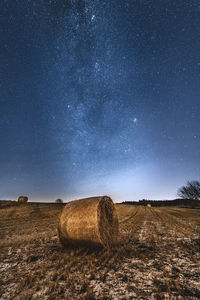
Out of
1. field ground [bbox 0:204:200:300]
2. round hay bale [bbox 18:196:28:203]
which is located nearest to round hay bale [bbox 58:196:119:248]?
field ground [bbox 0:204:200:300]

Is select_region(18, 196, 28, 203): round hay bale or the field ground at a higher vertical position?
→ select_region(18, 196, 28, 203): round hay bale

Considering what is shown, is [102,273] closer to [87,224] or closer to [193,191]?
[87,224]

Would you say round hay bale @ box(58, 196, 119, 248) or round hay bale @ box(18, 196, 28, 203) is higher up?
round hay bale @ box(18, 196, 28, 203)

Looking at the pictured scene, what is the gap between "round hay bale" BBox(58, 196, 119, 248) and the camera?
473cm

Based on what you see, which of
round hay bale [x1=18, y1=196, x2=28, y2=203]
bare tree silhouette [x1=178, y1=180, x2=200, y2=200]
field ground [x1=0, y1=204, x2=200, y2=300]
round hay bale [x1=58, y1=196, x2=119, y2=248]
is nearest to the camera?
field ground [x1=0, y1=204, x2=200, y2=300]

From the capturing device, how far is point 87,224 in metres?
4.82

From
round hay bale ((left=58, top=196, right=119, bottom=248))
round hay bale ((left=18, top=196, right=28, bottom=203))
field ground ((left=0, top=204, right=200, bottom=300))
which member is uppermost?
round hay bale ((left=18, top=196, right=28, bottom=203))

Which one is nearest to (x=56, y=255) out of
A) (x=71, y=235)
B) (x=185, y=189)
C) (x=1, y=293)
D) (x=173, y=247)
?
(x=71, y=235)

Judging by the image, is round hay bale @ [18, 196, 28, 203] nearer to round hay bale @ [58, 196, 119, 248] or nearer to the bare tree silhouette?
round hay bale @ [58, 196, 119, 248]

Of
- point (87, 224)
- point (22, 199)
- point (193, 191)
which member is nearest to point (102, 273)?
point (87, 224)

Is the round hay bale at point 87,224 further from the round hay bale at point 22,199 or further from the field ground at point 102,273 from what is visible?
the round hay bale at point 22,199

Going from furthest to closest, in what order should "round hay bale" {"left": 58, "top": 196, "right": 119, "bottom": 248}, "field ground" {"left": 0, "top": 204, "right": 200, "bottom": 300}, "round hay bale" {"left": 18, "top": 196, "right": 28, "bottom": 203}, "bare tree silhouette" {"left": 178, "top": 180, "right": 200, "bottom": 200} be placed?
"bare tree silhouette" {"left": 178, "top": 180, "right": 200, "bottom": 200} < "round hay bale" {"left": 18, "top": 196, "right": 28, "bottom": 203} < "round hay bale" {"left": 58, "top": 196, "right": 119, "bottom": 248} < "field ground" {"left": 0, "top": 204, "right": 200, "bottom": 300}

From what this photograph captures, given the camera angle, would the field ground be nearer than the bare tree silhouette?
Yes

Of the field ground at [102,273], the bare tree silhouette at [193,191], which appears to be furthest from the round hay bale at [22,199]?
the bare tree silhouette at [193,191]
